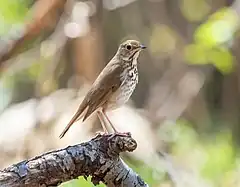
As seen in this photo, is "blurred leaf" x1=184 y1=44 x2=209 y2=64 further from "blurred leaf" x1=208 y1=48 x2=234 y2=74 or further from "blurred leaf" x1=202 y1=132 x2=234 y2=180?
"blurred leaf" x1=202 y1=132 x2=234 y2=180

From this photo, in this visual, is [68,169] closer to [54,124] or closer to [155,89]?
[54,124]

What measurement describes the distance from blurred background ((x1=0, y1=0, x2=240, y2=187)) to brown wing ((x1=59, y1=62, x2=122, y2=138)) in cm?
26

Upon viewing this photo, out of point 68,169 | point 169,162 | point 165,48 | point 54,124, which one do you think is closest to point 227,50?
point 169,162

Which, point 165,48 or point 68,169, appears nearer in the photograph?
point 68,169

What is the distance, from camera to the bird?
1.89 meters

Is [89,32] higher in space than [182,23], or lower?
lower

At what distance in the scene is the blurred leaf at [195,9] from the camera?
3941 millimetres

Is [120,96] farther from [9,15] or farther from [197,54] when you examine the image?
[9,15]

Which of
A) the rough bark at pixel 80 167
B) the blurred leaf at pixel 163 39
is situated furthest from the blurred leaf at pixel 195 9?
the rough bark at pixel 80 167

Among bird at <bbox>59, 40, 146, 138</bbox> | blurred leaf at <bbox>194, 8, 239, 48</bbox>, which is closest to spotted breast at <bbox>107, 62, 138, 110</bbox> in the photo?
bird at <bbox>59, 40, 146, 138</bbox>

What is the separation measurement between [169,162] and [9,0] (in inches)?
42.1

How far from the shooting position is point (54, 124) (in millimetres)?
2881

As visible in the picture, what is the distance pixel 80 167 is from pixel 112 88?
574mm

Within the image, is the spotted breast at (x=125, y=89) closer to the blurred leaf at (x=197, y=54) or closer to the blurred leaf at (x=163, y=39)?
the blurred leaf at (x=197, y=54)
